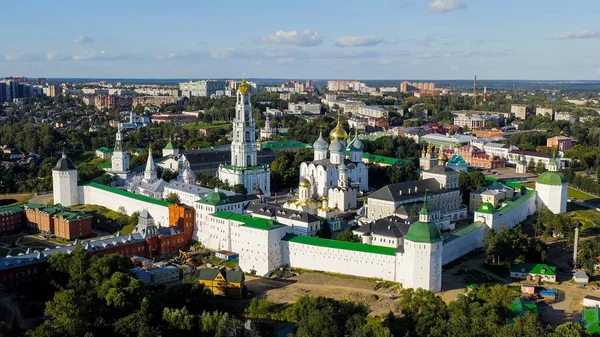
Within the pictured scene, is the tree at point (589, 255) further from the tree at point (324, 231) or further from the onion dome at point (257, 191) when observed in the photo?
the onion dome at point (257, 191)

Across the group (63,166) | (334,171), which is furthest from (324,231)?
(63,166)

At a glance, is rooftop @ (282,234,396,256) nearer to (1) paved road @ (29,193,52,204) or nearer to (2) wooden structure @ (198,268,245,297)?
(2) wooden structure @ (198,268,245,297)

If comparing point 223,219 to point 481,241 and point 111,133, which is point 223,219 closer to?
point 481,241

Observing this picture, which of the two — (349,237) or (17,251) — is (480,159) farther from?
(17,251)

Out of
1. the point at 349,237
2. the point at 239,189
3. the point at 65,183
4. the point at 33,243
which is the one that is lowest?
the point at 33,243

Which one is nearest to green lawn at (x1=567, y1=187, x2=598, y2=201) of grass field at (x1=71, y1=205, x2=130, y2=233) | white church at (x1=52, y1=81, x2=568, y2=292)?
white church at (x1=52, y1=81, x2=568, y2=292)

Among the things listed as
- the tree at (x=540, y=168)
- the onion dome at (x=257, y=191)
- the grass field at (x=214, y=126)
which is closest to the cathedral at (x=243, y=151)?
the onion dome at (x=257, y=191)
